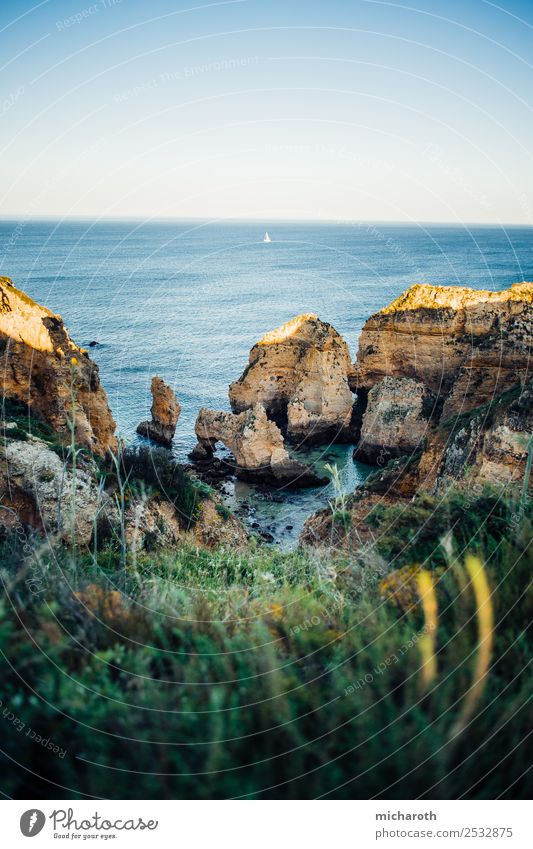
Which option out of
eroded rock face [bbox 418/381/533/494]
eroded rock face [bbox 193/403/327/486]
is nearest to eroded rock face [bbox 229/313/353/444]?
eroded rock face [bbox 193/403/327/486]

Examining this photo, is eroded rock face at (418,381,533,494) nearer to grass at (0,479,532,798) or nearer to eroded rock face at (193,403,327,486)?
grass at (0,479,532,798)

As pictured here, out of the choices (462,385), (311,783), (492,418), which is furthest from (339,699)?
(462,385)

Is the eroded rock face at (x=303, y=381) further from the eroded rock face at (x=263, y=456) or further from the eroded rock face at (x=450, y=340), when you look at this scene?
the eroded rock face at (x=263, y=456)

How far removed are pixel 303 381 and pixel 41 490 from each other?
25.2 meters

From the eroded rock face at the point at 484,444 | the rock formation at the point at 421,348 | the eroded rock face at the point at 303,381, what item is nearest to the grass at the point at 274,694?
the eroded rock face at the point at 484,444

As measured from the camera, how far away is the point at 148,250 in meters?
135

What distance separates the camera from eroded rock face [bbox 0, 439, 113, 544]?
11609mm

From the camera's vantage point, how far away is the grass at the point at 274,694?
9.66ft

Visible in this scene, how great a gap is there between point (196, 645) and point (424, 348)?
32.6 metres

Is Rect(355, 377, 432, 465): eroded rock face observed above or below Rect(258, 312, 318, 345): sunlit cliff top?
below

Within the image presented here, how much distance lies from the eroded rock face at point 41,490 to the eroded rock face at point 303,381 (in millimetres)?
23516

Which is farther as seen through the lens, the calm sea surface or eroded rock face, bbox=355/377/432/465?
the calm sea surface

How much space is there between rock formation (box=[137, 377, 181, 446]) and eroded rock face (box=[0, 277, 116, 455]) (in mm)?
15604
